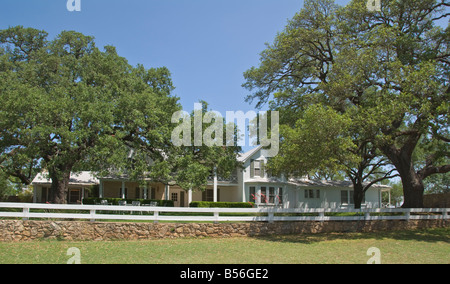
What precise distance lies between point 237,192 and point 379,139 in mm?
17938

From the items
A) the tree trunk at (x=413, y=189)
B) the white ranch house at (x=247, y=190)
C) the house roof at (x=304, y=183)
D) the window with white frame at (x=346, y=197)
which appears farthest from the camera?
the window with white frame at (x=346, y=197)

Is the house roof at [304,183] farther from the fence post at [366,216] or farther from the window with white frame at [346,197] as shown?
the fence post at [366,216]

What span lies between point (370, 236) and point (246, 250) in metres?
7.20

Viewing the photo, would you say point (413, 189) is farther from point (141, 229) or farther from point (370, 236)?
point (141, 229)

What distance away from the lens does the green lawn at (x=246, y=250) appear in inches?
399

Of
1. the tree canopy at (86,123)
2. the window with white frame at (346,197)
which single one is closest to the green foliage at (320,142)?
the tree canopy at (86,123)

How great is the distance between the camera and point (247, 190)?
3005 cm

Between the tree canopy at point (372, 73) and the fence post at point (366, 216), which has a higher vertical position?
the tree canopy at point (372, 73)

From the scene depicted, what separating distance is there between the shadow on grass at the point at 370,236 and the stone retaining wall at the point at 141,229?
21.9 inches

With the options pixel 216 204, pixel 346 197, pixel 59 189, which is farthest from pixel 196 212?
pixel 346 197

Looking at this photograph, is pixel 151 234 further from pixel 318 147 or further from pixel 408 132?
pixel 408 132

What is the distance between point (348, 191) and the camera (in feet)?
110

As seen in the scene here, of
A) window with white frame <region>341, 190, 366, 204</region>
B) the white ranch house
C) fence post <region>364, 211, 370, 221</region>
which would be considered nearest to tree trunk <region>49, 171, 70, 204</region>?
the white ranch house
